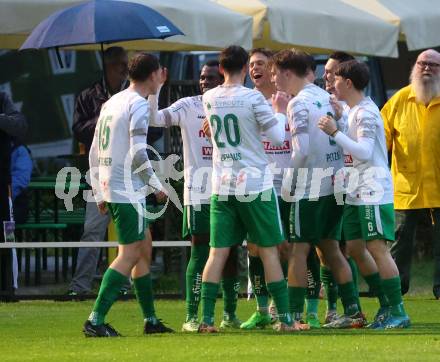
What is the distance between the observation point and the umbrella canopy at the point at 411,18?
16922 millimetres

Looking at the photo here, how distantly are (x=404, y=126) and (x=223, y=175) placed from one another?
4139mm

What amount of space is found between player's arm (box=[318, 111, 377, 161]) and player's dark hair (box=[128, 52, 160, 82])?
124cm

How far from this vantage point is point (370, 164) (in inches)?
426

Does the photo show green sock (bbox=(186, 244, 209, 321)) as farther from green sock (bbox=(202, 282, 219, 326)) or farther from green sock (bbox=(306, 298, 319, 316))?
green sock (bbox=(306, 298, 319, 316))

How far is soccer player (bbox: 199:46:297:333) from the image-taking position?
10.2 meters

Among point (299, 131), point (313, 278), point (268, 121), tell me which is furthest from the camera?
point (313, 278)

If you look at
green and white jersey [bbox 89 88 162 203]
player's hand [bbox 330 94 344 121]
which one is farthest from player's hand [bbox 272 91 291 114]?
green and white jersey [bbox 89 88 162 203]

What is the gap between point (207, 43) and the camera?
1484cm

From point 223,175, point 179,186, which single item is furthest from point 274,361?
point 179,186

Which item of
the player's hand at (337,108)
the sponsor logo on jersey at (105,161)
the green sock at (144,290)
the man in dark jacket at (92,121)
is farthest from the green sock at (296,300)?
the man in dark jacket at (92,121)

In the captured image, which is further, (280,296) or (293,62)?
(293,62)

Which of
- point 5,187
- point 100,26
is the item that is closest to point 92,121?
point 5,187

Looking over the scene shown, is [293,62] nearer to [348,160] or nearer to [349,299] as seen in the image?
[348,160]

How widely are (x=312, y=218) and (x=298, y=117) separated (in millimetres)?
783
